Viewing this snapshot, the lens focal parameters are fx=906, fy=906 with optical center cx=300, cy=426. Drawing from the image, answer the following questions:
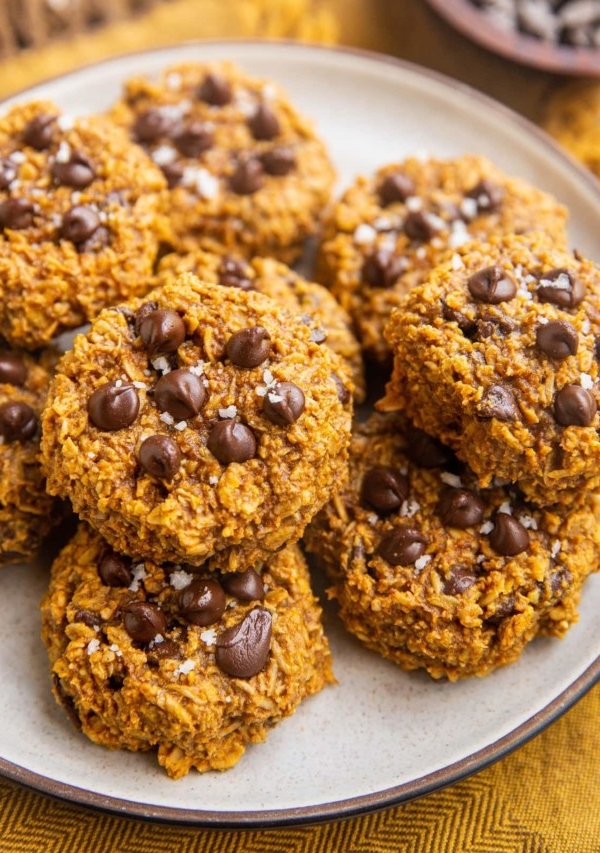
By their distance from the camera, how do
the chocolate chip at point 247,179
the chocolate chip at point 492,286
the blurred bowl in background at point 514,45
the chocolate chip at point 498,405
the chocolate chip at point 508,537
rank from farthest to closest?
the blurred bowl in background at point 514,45, the chocolate chip at point 247,179, the chocolate chip at point 508,537, the chocolate chip at point 492,286, the chocolate chip at point 498,405

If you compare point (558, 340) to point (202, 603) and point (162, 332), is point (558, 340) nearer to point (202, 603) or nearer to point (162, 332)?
point (162, 332)

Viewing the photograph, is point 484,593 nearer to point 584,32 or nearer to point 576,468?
point 576,468

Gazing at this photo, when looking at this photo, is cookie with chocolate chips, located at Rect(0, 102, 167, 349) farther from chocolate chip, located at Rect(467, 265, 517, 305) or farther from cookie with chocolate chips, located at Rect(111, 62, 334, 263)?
chocolate chip, located at Rect(467, 265, 517, 305)

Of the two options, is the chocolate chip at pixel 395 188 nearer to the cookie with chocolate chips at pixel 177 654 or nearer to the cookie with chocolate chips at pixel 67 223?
the cookie with chocolate chips at pixel 67 223

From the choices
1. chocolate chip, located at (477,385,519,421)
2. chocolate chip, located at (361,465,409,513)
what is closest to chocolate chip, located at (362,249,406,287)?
chocolate chip, located at (361,465,409,513)

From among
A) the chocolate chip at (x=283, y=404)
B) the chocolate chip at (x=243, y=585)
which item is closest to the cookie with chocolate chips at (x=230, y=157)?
the chocolate chip at (x=283, y=404)

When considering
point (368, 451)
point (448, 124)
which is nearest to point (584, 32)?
point (448, 124)
